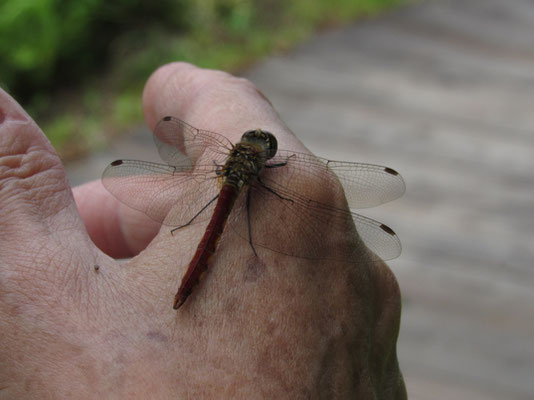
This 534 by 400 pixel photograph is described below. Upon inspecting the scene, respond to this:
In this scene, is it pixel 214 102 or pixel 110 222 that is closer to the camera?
pixel 214 102

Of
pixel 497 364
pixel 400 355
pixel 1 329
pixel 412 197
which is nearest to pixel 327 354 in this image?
pixel 1 329

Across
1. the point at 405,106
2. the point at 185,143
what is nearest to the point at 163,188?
the point at 185,143

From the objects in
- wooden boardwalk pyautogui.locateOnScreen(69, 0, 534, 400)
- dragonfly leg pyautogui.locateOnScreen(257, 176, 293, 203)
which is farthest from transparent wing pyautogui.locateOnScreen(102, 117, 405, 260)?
wooden boardwalk pyautogui.locateOnScreen(69, 0, 534, 400)

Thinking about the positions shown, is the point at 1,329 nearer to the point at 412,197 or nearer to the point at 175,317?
the point at 175,317

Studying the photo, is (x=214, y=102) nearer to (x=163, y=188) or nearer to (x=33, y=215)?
(x=163, y=188)

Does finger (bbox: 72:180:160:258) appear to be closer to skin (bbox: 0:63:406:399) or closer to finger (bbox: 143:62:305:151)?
finger (bbox: 143:62:305:151)

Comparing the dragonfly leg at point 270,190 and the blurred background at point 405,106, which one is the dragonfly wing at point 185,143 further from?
the blurred background at point 405,106
